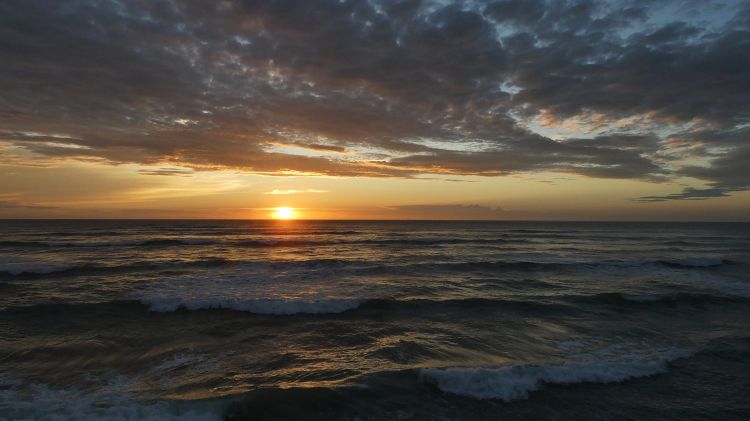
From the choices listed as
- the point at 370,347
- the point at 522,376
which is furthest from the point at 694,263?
the point at 370,347

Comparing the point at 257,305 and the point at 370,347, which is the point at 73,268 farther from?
the point at 370,347

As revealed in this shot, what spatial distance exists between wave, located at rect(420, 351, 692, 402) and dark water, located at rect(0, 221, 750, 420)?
4cm

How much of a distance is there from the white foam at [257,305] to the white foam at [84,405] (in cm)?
673

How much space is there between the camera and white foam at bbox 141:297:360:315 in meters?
14.7

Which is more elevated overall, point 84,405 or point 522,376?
point 522,376

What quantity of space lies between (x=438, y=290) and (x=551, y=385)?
10210 millimetres

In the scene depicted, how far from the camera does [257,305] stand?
15055mm

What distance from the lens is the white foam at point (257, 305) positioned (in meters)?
14.7

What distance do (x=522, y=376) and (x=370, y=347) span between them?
4078 millimetres

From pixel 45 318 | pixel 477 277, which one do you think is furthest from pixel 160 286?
pixel 477 277

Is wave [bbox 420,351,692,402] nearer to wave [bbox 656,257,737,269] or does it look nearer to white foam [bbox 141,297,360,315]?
white foam [bbox 141,297,360,315]

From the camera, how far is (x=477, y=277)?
74.0ft

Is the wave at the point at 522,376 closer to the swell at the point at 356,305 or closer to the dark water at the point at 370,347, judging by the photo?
the dark water at the point at 370,347

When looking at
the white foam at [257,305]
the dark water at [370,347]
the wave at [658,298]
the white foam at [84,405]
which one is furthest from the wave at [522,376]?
the wave at [658,298]
